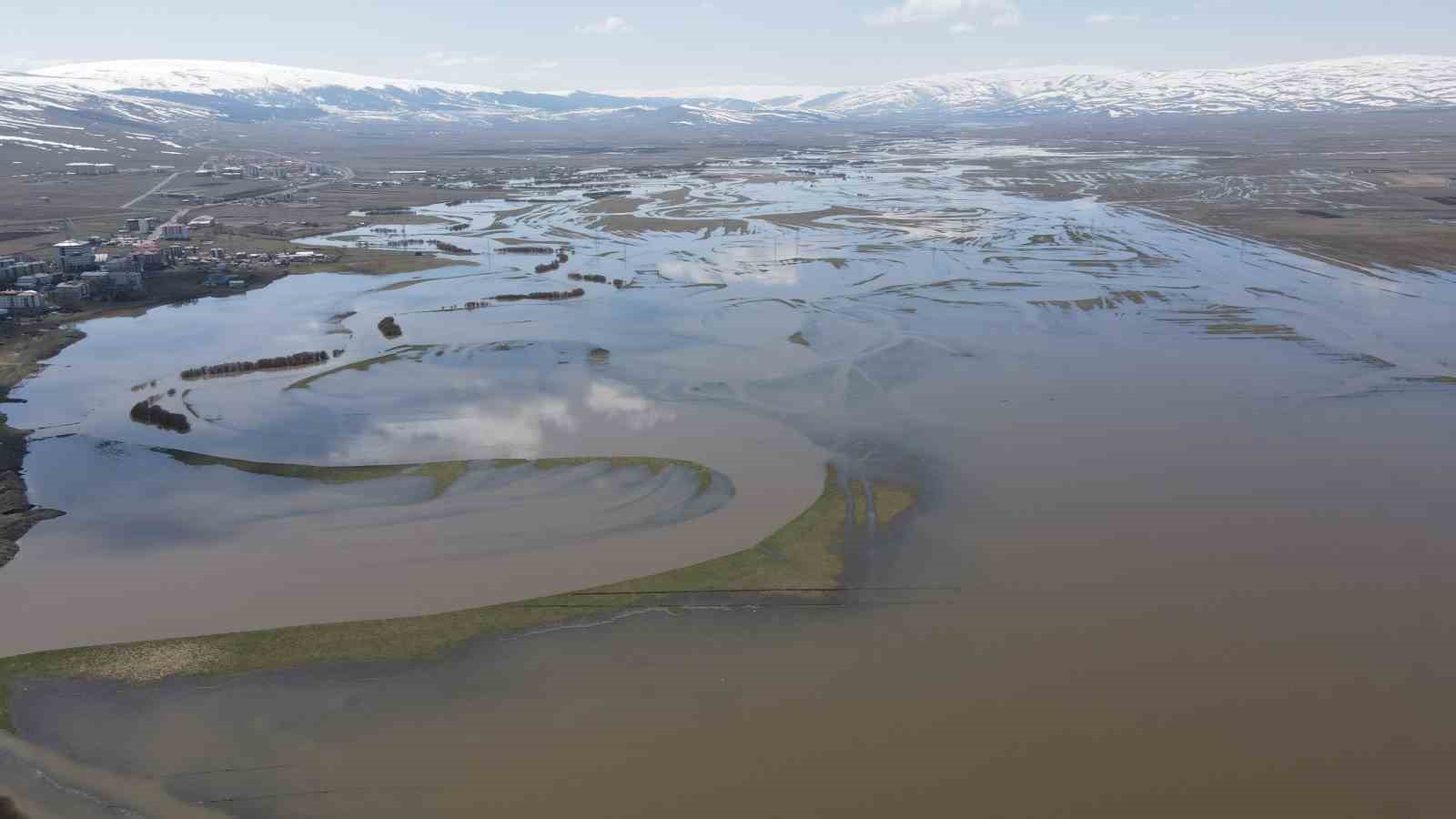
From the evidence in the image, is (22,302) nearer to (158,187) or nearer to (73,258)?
(73,258)

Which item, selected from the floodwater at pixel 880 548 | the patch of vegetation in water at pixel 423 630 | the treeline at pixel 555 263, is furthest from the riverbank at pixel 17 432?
the treeline at pixel 555 263

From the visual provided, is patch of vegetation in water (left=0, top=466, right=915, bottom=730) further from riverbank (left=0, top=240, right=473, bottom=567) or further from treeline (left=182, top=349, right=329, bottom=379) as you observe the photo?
treeline (left=182, top=349, right=329, bottom=379)

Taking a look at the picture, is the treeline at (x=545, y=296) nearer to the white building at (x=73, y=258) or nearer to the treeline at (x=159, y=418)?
the treeline at (x=159, y=418)

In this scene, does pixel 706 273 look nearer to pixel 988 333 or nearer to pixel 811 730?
pixel 988 333

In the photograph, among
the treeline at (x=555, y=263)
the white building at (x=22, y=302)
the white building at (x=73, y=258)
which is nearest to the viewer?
the white building at (x=22, y=302)

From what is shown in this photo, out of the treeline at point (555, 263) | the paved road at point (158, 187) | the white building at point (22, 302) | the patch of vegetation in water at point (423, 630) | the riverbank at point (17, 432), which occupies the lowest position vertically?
the patch of vegetation in water at point (423, 630)
